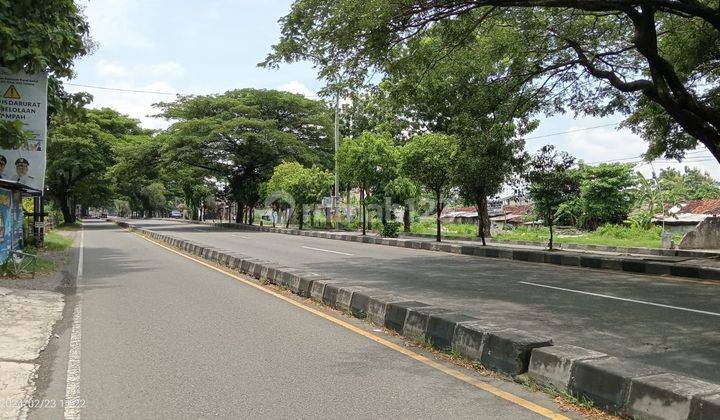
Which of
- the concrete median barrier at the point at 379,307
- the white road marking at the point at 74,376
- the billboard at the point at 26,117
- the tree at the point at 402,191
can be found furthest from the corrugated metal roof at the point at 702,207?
the white road marking at the point at 74,376

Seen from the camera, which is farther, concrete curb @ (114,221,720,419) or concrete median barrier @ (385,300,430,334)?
concrete median barrier @ (385,300,430,334)

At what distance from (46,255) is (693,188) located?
57283mm

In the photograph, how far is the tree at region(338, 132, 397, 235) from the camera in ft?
102

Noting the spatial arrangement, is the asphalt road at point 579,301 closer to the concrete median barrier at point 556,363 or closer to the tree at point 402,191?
the concrete median barrier at point 556,363

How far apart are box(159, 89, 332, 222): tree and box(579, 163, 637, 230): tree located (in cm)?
2109

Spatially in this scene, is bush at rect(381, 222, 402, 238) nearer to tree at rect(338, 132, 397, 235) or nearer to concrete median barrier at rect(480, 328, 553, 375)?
tree at rect(338, 132, 397, 235)

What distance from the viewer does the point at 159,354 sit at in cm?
582

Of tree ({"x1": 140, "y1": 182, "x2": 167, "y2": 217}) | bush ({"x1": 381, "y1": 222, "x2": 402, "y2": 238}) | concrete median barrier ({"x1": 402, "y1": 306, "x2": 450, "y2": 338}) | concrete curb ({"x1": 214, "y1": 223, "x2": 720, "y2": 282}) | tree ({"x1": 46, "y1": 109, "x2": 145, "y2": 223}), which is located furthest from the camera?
tree ({"x1": 140, "y1": 182, "x2": 167, "y2": 217})

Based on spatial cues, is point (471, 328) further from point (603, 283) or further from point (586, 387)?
point (603, 283)

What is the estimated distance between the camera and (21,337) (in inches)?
254

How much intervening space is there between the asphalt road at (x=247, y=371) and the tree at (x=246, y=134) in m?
34.1

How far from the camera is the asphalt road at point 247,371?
4234 millimetres

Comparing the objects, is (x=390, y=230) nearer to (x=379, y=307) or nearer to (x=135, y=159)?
(x=379, y=307)

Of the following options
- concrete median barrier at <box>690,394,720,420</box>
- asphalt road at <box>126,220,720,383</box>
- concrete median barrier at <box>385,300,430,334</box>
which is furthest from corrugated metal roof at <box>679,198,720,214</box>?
concrete median barrier at <box>690,394,720,420</box>
